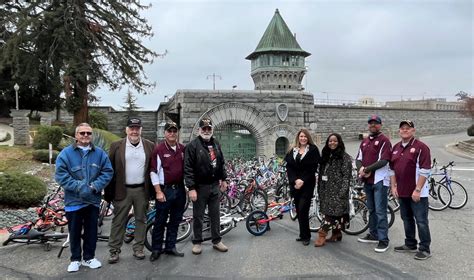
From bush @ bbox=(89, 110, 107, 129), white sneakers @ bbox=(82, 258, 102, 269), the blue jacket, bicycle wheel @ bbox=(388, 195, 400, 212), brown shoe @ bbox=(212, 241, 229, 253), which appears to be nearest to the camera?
the blue jacket

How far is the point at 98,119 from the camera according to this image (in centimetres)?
2636

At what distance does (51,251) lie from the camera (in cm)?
537

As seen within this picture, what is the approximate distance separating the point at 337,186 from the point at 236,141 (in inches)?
369

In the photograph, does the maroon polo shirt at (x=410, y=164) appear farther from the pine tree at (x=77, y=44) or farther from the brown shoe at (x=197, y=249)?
the pine tree at (x=77, y=44)

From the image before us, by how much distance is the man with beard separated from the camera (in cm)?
488

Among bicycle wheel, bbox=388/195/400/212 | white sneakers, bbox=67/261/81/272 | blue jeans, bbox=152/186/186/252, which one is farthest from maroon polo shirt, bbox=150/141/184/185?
bicycle wheel, bbox=388/195/400/212

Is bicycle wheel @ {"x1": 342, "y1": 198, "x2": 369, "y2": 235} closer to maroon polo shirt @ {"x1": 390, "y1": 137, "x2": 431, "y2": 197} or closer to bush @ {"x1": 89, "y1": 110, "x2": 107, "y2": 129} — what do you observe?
maroon polo shirt @ {"x1": 390, "y1": 137, "x2": 431, "y2": 197}

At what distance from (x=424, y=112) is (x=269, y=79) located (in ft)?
70.6

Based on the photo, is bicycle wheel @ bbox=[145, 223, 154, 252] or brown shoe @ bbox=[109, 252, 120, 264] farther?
bicycle wheel @ bbox=[145, 223, 154, 252]

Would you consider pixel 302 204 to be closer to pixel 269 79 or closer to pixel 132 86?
pixel 132 86

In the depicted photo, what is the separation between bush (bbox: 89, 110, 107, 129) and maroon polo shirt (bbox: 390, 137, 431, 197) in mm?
23608

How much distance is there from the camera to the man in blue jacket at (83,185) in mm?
4328

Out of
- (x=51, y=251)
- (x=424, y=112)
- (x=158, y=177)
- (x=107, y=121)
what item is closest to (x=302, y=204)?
(x=158, y=177)

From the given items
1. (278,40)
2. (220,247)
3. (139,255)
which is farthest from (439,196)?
(278,40)
